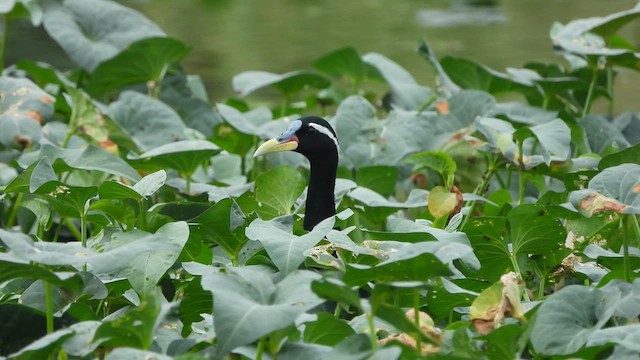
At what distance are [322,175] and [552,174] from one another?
639 mm

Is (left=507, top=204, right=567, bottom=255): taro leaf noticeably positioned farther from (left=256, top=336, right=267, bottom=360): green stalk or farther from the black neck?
(left=256, top=336, right=267, bottom=360): green stalk

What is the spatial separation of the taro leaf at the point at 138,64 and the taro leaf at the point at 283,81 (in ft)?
0.84

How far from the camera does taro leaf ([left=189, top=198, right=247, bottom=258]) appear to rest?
231 cm

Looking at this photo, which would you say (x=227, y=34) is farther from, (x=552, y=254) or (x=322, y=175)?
(x=552, y=254)

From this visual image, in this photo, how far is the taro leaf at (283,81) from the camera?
13.4 ft

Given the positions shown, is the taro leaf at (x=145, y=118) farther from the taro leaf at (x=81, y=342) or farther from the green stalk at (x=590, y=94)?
the taro leaf at (x=81, y=342)

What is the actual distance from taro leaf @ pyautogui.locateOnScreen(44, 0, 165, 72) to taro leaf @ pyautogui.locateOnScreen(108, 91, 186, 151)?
511mm

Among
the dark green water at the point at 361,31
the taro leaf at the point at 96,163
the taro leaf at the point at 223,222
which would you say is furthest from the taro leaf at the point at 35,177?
the dark green water at the point at 361,31

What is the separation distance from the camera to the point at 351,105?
364 cm

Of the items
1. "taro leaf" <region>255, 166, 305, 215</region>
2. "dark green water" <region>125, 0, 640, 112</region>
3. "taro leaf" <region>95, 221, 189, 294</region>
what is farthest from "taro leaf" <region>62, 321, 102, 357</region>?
"dark green water" <region>125, 0, 640, 112</region>

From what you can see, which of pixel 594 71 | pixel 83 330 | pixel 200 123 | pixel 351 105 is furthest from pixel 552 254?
pixel 200 123

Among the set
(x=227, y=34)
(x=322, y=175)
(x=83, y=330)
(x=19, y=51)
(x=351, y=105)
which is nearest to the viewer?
(x=83, y=330)

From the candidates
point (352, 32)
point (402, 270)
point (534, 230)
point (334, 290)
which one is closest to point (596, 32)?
point (534, 230)

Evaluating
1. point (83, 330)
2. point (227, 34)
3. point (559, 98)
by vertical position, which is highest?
point (83, 330)
